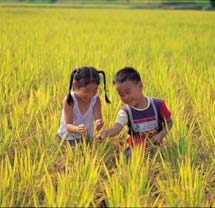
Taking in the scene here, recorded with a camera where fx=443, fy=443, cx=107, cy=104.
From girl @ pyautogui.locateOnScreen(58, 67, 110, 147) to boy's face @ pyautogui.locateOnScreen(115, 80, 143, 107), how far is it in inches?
6.2

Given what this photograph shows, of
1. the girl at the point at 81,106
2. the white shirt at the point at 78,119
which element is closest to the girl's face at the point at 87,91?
the girl at the point at 81,106

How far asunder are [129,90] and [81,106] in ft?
1.36

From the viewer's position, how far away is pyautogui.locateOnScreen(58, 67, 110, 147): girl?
2.30 m

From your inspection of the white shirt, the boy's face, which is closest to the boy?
the boy's face

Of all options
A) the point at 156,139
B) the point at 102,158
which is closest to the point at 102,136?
the point at 102,158

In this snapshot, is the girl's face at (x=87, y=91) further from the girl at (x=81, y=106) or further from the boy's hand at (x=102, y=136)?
the boy's hand at (x=102, y=136)

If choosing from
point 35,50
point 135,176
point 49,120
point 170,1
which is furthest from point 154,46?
point 170,1

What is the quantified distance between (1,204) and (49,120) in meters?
1.14

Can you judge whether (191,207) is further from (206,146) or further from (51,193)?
(206,146)

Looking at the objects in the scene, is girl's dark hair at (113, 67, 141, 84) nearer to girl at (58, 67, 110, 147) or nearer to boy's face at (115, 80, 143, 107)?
boy's face at (115, 80, 143, 107)

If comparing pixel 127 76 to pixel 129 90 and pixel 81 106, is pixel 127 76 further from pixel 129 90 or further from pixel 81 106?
pixel 81 106

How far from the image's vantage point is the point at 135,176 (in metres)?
1.76

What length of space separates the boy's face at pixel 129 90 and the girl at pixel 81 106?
16 centimetres

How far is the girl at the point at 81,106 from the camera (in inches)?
90.5
